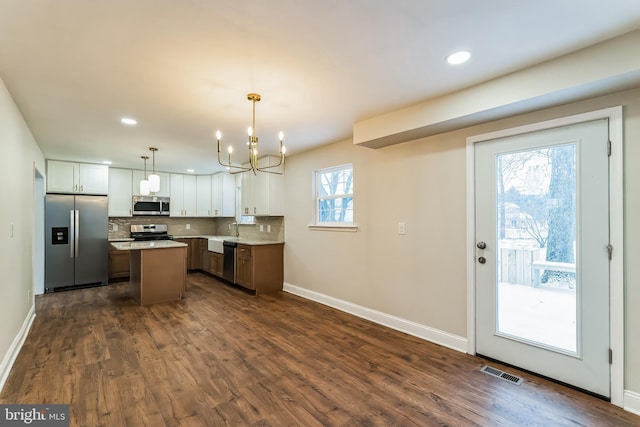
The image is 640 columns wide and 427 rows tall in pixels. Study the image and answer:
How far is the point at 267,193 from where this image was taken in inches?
208

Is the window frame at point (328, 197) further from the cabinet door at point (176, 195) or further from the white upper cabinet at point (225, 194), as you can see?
the cabinet door at point (176, 195)

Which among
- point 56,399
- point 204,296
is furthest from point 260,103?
point 204,296

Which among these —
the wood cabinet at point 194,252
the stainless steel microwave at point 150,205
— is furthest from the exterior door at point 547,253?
the stainless steel microwave at point 150,205

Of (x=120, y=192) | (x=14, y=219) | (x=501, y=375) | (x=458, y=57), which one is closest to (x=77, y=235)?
(x=120, y=192)

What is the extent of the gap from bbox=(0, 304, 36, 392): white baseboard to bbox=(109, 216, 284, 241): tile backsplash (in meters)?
3.25

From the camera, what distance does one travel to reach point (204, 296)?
4953mm

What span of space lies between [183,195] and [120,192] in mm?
1264

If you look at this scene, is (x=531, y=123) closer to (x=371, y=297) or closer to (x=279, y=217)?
(x=371, y=297)

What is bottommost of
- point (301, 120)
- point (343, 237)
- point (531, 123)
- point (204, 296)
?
point (204, 296)

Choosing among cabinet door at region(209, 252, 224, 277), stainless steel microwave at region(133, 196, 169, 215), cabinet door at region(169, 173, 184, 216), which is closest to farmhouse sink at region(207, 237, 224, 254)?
cabinet door at region(209, 252, 224, 277)

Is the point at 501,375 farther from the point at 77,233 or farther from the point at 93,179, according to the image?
the point at 93,179

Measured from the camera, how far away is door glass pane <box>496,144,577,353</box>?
2.31 metres

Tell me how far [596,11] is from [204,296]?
537 cm

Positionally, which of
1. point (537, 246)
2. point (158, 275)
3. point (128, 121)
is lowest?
point (158, 275)
